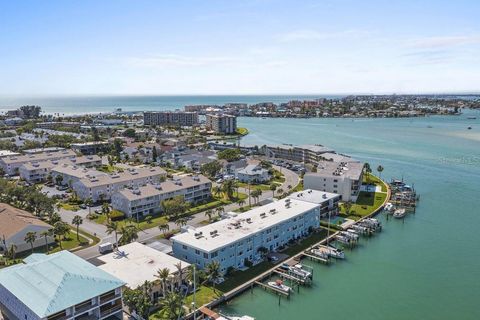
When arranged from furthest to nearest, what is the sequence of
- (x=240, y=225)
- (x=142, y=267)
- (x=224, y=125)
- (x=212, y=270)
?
(x=224, y=125) → (x=240, y=225) → (x=142, y=267) → (x=212, y=270)

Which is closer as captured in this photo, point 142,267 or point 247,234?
point 142,267

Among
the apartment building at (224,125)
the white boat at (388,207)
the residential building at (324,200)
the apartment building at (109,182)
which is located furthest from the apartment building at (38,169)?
the apartment building at (224,125)

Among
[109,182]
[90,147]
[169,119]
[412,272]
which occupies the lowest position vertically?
[412,272]

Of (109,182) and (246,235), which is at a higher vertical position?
(246,235)

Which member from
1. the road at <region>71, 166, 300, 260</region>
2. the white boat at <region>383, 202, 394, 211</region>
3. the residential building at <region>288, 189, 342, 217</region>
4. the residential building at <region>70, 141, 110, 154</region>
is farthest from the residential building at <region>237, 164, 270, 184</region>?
the residential building at <region>70, 141, 110, 154</region>

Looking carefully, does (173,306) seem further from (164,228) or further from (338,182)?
(338,182)

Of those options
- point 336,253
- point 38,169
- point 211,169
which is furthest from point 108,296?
point 38,169

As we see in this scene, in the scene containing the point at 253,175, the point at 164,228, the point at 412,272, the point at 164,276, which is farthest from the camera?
the point at 253,175
